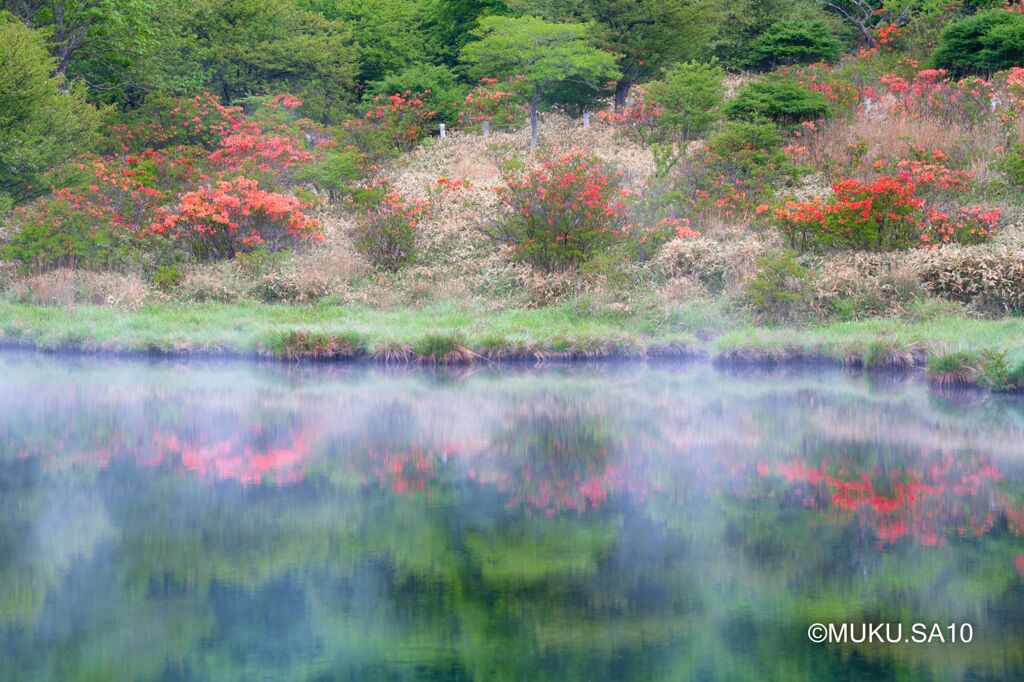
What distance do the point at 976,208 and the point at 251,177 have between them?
1489cm

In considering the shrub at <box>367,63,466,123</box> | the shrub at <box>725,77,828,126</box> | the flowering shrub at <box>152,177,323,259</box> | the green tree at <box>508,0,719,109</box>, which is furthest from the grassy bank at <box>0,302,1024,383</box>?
the green tree at <box>508,0,719,109</box>

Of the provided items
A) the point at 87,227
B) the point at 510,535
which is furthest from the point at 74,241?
the point at 510,535

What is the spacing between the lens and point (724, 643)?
5312 mm

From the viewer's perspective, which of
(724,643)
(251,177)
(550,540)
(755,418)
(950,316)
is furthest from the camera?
(251,177)

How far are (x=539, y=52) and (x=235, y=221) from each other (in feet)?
32.0

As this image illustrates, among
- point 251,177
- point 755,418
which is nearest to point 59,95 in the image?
point 251,177

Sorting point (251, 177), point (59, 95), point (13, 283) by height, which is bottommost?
point (13, 283)

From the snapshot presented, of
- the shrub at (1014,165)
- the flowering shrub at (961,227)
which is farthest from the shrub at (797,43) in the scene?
the flowering shrub at (961,227)

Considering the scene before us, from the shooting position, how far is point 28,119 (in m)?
22.1

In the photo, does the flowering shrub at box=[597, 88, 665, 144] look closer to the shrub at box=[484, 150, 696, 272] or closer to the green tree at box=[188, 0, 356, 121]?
the shrub at box=[484, 150, 696, 272]

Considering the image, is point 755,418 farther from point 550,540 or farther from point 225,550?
point 225,550

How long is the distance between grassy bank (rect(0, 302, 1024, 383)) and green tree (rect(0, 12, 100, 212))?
4695 mm

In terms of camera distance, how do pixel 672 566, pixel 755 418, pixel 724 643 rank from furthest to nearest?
pixel 755 418 < pixel 672 566 < pixel 724 643

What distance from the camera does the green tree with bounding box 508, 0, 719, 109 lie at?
28.8 m
